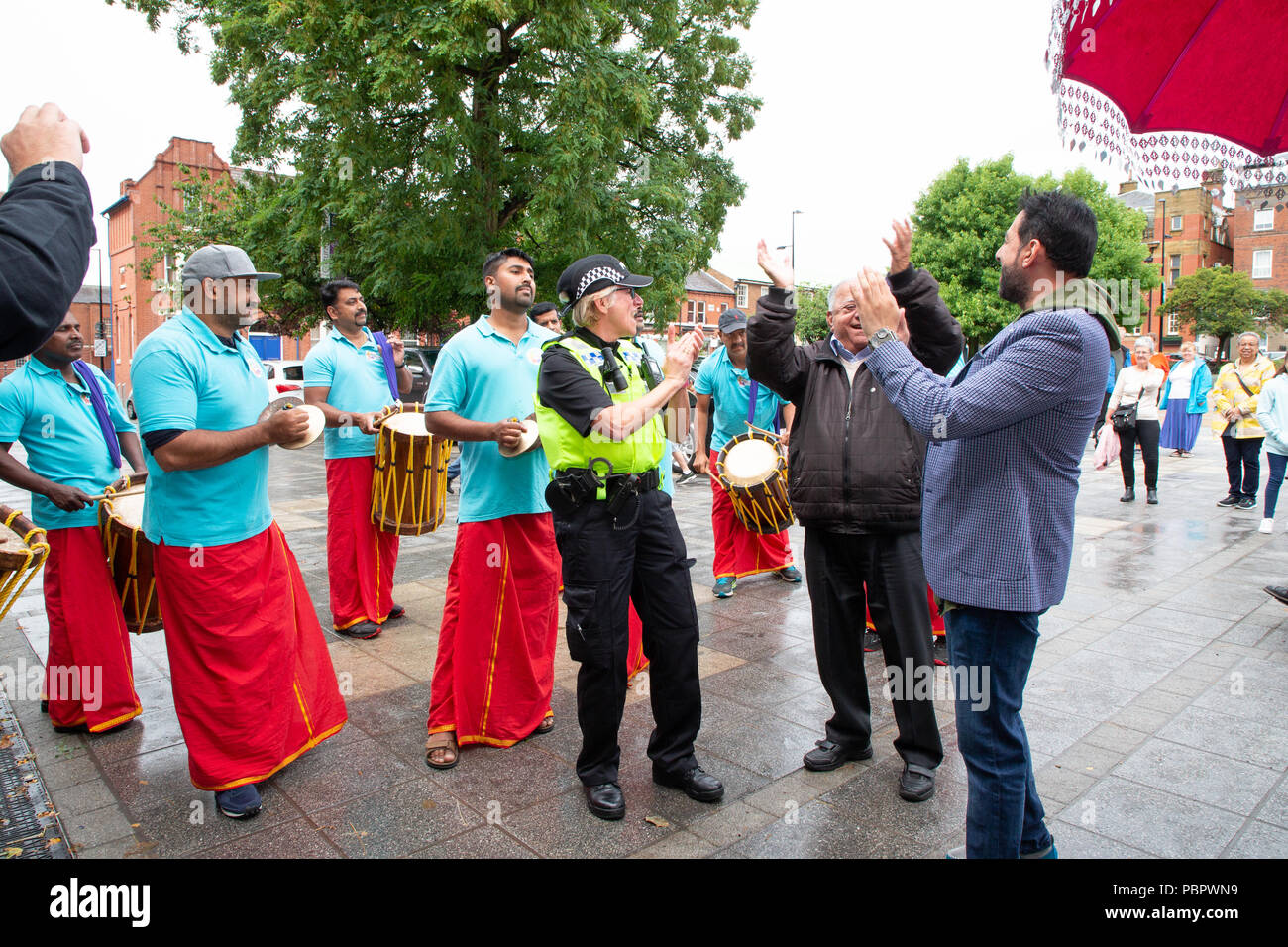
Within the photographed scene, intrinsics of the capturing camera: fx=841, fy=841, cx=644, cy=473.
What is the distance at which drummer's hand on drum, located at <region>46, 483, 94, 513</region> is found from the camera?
3.96 meters

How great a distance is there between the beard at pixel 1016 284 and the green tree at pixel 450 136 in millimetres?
14794

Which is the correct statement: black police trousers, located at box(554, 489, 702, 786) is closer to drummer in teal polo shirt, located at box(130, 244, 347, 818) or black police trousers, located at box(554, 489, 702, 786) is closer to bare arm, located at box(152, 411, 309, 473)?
bare arm, located at box(152, 411, 309, 473)

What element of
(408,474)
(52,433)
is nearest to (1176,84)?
(408,474)

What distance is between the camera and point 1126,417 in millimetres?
11430

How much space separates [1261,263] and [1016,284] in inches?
2962

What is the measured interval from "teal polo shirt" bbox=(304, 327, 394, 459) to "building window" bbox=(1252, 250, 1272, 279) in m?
73.6

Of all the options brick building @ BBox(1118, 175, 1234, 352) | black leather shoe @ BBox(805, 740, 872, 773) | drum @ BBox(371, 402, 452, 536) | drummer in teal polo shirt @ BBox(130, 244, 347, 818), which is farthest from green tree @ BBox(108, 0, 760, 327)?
brick building @ BBox(1118, 175, 1234, 352)

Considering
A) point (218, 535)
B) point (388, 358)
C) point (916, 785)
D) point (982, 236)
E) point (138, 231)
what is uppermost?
point (138, 231)

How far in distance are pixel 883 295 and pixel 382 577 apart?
4.37 meters

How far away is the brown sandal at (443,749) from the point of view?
12.3ft

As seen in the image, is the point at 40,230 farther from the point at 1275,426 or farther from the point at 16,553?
the point at 1275,426

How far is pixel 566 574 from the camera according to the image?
3.35 m

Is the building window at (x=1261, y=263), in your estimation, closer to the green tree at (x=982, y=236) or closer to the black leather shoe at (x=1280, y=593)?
the green tree at (x=982, y=236)

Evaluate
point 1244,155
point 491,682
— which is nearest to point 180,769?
point 491,682
